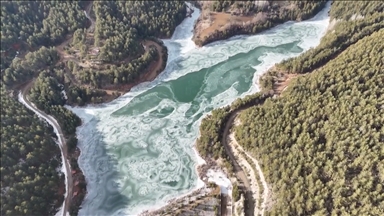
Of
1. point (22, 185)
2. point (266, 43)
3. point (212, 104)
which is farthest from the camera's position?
point (266, 43)

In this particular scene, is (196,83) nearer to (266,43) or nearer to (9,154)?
(266,43)

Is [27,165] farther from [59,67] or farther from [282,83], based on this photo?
[282,83]

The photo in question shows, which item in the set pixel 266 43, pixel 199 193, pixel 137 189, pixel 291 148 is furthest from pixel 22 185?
pixel 266 43

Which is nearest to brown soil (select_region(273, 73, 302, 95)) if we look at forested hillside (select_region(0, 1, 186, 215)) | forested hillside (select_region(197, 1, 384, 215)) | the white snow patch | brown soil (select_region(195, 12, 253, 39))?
forested hillside (select_region(197, 1, 384, 215))

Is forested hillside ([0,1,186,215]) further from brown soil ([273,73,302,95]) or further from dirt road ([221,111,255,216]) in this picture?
brown soil ([273,73,302,95])

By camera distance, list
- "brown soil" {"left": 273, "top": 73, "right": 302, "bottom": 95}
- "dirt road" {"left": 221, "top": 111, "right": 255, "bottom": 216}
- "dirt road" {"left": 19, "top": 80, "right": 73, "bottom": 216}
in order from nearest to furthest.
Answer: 1. "dirt road" {"left": 221, "top": 111, "right": 255, "bottom": 216}
2. "dirt road" {"left": 19, "top": 80, "right": 73, "bottom": 216}
3. "brown soil" {"left": 273, "top": 73, "right": 302, "bottom": 95}

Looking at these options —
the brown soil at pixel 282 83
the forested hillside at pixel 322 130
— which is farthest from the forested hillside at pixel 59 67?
the brown soil at pixel 282 83
